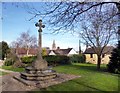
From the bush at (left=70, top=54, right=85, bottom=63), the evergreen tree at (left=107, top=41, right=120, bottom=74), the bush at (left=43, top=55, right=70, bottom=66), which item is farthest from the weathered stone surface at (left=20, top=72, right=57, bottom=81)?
the bush at (left=70, top=54, right=85, bottom=63)

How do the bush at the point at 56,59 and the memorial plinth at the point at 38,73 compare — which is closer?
the memorial plinth at the point at 38,73

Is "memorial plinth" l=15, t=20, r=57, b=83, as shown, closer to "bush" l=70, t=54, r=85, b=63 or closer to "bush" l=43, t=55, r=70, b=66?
"bush" l=43, t=55, r=70, b=66

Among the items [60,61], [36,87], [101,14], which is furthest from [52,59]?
[101,14]

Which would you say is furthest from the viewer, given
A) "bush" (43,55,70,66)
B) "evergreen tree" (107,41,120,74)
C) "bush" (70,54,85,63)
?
"bush" (70,54,85,63)

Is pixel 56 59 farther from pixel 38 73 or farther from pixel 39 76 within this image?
pixel 39 76

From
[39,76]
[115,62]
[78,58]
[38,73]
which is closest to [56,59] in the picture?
[115,62]

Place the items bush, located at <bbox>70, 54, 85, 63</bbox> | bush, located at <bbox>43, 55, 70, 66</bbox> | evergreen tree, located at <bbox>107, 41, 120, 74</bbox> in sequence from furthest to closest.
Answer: bush, located at <bbox>70, 54, 85, 63</bbox>
bush, located at <bbox>43, 55, 70, 66</bbox>
evergreen tree, located at <bbox>107, 41, 120, 74</bbox>

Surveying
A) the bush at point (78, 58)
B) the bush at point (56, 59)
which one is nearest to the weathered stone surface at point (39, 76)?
the bush at point (56, 59)

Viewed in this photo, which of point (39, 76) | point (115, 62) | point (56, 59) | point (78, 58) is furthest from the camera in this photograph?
point (78, 58)

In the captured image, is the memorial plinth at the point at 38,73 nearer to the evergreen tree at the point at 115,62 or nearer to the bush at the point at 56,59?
the evergreen tree at the point at 115,62

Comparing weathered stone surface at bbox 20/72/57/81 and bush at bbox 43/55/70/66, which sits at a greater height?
bush at bbox 43/55/70/66

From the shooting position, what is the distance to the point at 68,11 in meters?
9.03

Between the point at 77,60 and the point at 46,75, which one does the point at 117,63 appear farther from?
the point at 77,60

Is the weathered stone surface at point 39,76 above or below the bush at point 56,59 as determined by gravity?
below
